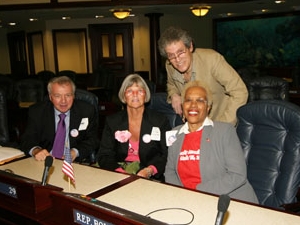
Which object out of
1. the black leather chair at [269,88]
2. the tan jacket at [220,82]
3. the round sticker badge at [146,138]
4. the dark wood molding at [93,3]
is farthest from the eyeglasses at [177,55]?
the dark wood molding at [93,3]

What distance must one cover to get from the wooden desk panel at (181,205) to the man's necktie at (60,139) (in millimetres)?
1127

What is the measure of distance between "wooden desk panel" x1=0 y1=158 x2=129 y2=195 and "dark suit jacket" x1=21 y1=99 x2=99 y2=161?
46cm

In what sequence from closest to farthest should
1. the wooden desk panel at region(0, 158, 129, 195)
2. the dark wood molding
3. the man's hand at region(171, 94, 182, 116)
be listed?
the wooden desk panel at region(0, 158, 129, 195), the man's hand at region(171, 94, 182, 116), the dark wood molding

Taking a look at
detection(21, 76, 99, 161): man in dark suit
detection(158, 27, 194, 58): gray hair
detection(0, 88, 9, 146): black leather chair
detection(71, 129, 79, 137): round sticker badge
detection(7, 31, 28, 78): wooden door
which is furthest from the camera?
detection(7, 31, 28, 78): wooden door

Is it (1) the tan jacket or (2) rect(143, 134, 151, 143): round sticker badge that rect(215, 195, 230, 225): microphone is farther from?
(2) rect(143, 134, 151, 143): round sticker badge

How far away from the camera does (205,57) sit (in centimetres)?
252

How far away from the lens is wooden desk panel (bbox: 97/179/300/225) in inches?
56.7

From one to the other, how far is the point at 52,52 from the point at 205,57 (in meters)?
10.1

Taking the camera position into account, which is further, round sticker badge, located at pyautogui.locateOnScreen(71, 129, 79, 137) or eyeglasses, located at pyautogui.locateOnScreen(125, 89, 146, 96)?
round sticker badge, located at pyautogui.locateOnScreen(71, 129, 79, 137)

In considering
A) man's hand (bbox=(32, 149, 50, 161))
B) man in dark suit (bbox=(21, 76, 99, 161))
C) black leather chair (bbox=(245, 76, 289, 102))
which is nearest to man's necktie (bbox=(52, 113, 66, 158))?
man in dark suit (bbox=(21, 76, 99, 161))

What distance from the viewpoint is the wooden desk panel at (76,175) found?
6.23 feet

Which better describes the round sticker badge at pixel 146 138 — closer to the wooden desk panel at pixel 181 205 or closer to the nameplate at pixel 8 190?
the wooden desk panel at pixel 181 205

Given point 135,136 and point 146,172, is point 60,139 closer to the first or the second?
point 135,136

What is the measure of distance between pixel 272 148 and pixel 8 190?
1.46 meters
